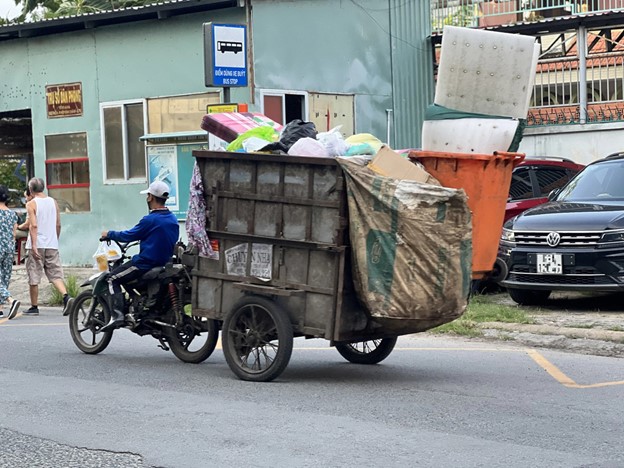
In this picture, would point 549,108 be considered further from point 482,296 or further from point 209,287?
point 209,287

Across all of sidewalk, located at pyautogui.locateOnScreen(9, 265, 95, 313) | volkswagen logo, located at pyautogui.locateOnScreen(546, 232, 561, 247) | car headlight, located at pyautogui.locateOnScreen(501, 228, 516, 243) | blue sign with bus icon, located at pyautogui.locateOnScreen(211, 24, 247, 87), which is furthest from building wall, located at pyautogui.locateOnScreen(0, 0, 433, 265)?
volkswagen logo, located at pyautogui.locateOnScreen(546, 232, 561, 247)

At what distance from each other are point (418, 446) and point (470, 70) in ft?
12.9

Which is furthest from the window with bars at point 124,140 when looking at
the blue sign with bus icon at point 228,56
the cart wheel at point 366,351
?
the cart wheel at point 366,351

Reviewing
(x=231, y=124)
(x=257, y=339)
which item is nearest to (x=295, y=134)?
(x=231, y=124)

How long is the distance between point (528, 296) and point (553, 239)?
1.28 m

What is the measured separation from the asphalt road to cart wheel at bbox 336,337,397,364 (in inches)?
5.0

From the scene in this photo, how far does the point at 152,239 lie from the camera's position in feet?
35.1

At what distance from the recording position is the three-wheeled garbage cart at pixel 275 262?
9.10 metres

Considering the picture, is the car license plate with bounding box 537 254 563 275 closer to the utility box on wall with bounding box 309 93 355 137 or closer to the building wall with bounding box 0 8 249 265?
the utility box on wall with bounding box 309 93 355 137

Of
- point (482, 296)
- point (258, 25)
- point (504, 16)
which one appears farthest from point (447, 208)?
point (504, 16)

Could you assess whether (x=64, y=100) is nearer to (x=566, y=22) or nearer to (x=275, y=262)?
(x=566, y=22)

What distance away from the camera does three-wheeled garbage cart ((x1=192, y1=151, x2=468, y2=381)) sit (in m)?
9.10

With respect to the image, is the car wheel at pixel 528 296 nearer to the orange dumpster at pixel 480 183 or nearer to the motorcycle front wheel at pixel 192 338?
the orange dumpster at pixel 480 183

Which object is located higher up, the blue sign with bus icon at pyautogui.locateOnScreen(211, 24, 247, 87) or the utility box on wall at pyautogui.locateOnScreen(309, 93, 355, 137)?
the blue sign with bus icon at pyautogui.locateOnScreen(211, 24, 247, 87)
